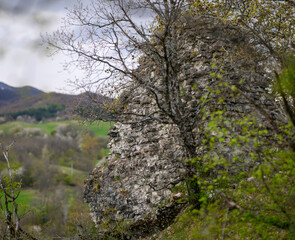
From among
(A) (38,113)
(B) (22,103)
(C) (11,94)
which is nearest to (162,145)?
(A) (38,113)

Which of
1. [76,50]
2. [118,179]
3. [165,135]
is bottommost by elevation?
[118,179]

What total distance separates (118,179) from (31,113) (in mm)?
121932

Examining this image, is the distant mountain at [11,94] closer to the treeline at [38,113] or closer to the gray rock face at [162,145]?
the treeline at [38,113]

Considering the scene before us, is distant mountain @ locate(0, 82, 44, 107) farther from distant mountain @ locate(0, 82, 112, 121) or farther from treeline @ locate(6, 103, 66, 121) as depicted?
treeline @ locate(6, 103, 66, 121)

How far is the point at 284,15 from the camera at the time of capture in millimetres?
11984

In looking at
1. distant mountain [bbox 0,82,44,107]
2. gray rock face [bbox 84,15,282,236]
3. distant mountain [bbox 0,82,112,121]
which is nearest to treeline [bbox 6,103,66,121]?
distant mountain [bbox 0,82,112,121]

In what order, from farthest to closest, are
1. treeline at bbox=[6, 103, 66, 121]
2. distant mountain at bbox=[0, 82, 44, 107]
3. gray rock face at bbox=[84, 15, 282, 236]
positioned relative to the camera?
distant mountain at bbox=[0, 82, 44, 107] → treeline at bbox=[6, 103, 66, 121] → gray rock face at bbox=[84, 15, 282, 236]

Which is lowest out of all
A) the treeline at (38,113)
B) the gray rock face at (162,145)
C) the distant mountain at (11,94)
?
the gray rock face at (162,145)

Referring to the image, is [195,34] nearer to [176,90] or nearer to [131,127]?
[176,90]

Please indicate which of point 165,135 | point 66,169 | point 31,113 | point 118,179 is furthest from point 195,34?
point 31,113

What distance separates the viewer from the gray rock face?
9820mm

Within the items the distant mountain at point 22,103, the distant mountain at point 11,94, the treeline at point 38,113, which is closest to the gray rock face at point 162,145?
the distant mountain at point 22,103

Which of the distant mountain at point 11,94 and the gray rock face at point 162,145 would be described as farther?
the distant mountain at point 11,94

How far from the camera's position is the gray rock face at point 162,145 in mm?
9820
